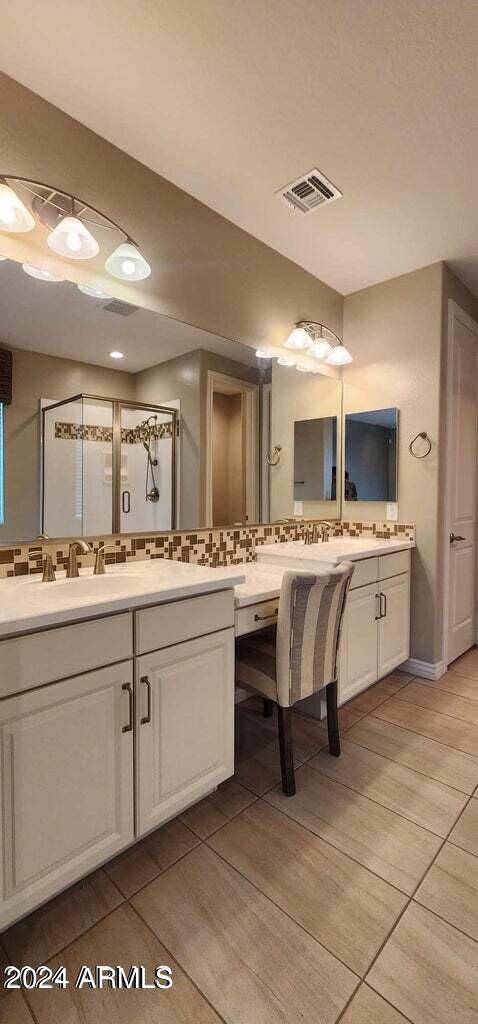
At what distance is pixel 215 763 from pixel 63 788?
21.7 inches

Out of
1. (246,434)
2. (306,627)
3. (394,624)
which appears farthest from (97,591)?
(394,624)

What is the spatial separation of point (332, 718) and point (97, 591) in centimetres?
114

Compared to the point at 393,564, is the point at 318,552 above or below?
above

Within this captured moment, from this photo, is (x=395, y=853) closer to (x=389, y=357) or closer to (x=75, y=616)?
(x=75, y=616)

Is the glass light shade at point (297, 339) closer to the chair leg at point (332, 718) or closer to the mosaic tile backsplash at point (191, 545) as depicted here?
the mosaic tile backsplash at point (191, 545)

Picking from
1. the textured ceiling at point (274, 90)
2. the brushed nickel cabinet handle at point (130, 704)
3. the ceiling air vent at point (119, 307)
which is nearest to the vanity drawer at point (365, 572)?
the brushed nickel cabinet handle at point (130, 704)

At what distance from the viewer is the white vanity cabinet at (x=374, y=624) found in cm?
213

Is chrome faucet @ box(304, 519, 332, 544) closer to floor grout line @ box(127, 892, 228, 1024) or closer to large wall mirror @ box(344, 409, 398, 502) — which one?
large wall mirror @ box(344, 409, 398, 502)

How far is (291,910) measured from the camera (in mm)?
1189

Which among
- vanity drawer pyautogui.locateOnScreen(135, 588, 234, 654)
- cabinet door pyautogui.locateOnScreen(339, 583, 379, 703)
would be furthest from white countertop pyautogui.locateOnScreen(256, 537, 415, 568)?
vanity drawer pyautogui.locateOnScreen(135, 588, 234, 654)

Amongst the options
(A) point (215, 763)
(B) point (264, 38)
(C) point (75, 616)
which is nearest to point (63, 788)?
(C) point (75, 616)

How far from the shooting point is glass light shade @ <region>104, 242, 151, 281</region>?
5.50ft

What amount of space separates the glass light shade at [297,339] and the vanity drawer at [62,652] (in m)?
1.94

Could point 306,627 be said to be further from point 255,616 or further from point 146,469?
point 146,469
